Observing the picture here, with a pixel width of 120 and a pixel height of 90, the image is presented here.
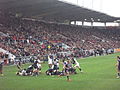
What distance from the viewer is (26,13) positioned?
196 ft

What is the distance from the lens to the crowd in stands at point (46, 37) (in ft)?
142

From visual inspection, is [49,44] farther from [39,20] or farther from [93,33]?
[93,33]

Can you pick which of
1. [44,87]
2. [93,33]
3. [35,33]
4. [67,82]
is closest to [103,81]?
[67,82]

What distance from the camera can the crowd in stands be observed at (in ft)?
142

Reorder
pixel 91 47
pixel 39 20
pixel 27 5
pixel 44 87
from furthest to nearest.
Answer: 1. pixel 39 20
2. pixel 91 47
3. pixel 27 5
4. pixel 44 87

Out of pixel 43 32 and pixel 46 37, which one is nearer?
pixel 46 37

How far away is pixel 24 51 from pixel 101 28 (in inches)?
1850

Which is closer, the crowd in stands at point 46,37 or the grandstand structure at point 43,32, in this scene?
the crowd in stands at point 46,37

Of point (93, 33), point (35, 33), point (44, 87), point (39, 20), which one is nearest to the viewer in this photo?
point (44, 87)

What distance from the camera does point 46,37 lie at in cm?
5469

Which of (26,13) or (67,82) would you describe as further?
(26,13)

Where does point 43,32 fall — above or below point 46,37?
above

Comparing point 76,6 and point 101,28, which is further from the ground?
point 76,6

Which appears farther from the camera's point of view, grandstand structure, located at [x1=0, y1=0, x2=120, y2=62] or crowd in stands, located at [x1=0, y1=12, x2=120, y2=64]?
grandstand structure, located at [x1=0, y1=0, x2=120, y2=62]
